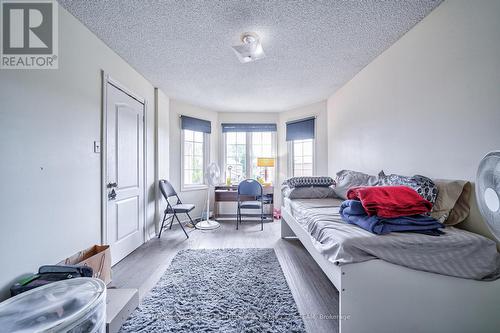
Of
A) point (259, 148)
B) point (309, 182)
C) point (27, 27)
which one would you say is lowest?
point (309, 182)

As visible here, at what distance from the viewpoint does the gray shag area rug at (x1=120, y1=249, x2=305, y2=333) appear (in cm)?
133

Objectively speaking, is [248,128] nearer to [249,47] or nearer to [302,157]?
[302,157]

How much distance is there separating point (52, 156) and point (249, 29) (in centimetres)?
199

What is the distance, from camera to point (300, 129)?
4.06 metres

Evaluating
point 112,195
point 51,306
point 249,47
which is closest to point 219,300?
point 51,306

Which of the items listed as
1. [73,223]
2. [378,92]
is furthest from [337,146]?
[73,223]

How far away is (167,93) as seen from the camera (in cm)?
342

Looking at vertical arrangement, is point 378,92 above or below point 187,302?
above

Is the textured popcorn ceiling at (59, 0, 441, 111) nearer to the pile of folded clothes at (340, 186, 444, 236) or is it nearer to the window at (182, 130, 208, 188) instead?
the window at (182, 130, 208, 188)

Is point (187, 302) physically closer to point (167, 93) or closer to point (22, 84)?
point (22, 84)

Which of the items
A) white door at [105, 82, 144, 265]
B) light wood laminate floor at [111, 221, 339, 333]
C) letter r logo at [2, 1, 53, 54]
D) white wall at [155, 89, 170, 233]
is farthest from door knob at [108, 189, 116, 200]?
letter r logo at [2, 1, 53, 54]

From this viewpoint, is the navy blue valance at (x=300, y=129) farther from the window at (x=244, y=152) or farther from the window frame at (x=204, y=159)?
the window frame at (x=204, y=159)

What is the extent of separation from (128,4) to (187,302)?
244 centimetres

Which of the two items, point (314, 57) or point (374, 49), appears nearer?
point (374, 49)
